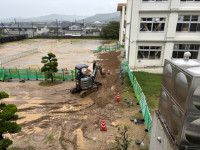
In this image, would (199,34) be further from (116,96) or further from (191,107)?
(191,107)

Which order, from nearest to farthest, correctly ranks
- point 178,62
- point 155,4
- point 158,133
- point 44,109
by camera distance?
point 178,62
point 158,133
point 44,109
point 155,4

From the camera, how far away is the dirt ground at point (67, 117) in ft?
24.9

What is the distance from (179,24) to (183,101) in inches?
675

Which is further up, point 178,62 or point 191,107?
point 178,62

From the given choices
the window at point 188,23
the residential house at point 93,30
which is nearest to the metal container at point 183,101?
the window at point 188,23

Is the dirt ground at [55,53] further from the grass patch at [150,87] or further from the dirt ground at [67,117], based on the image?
the grass patch at [150,87]

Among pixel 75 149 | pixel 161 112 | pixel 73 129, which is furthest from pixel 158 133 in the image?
pixel 73 129

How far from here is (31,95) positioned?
42.3 ft

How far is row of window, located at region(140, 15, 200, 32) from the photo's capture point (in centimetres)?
1703

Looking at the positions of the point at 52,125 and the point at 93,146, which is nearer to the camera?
the point at 93,146

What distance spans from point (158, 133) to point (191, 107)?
1.98 metres

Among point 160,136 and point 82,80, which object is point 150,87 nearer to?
point 82,80

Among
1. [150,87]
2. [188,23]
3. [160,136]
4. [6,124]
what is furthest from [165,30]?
[6,124]

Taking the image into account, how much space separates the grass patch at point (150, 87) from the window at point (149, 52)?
280 centimetres
